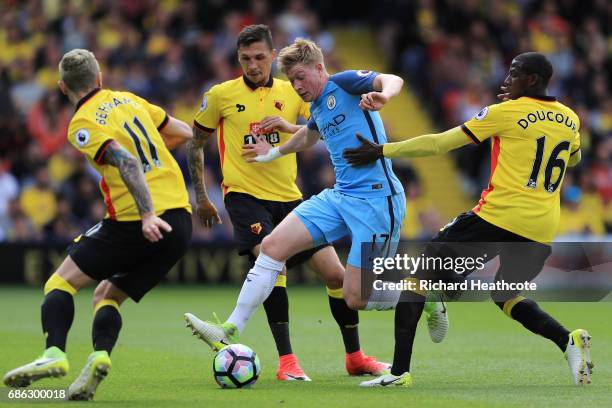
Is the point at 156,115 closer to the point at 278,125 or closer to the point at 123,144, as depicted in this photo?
the point at 123,144

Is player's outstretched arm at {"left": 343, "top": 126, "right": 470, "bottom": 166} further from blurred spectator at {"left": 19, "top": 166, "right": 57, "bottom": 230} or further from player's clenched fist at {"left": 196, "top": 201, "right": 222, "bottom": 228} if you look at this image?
blurred spectator at {"left": 19, "top": 166, "right": 57, "bottom": 230}

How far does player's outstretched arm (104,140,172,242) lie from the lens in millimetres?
7527

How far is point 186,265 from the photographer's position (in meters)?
19.2

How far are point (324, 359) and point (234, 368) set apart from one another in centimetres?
218

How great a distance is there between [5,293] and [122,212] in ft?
34.7

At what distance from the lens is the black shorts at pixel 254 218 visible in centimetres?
953

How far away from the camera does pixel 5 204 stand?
1880 centimetres

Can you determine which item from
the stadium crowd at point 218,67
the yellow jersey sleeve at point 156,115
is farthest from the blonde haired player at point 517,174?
the stadium crowd at point 218,67

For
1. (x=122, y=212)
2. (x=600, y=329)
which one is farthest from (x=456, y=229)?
(x=600, y=329)

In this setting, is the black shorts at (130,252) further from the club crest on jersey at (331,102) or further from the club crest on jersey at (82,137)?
the club crest on jersey at (331,102)

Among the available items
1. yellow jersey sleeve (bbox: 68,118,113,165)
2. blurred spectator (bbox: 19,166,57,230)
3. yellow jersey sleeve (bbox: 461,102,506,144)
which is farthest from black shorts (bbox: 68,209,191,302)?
blurred spectator (bbox: 19,166,57,230)

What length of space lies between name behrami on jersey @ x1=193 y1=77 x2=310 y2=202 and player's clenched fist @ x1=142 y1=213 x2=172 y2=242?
2.18 metres

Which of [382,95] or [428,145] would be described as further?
[428,145]

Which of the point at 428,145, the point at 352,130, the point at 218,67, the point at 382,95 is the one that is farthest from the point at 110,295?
the point at 218,67
